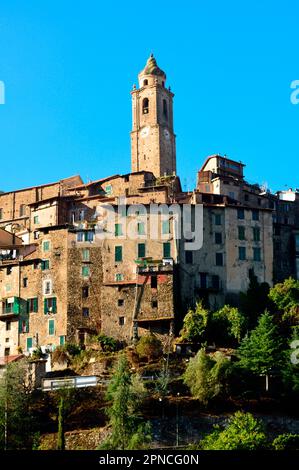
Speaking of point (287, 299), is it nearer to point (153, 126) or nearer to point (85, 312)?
point (85, 312)

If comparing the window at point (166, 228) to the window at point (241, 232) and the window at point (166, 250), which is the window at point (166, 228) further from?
the window at point (241, 232)

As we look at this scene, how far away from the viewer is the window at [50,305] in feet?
259

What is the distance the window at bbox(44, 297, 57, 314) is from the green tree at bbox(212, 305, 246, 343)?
1284 cm

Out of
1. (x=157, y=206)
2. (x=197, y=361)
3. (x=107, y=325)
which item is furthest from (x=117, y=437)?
(x=157, y=206)

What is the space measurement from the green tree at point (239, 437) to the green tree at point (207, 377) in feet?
14.3

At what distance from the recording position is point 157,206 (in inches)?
3159

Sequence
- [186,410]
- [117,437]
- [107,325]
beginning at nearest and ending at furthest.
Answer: [117,437] < [186,410] < [107,325]

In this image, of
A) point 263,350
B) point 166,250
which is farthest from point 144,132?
point 263,350

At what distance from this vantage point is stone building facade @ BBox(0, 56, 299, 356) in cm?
7656

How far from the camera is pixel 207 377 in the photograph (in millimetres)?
64938

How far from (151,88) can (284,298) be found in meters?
33.4

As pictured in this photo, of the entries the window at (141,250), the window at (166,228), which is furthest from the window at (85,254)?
the window at (166,228)

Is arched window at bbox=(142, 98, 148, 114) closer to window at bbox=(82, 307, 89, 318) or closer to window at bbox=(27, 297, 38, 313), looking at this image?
window at bbox=(27, 297, 38, 313)
